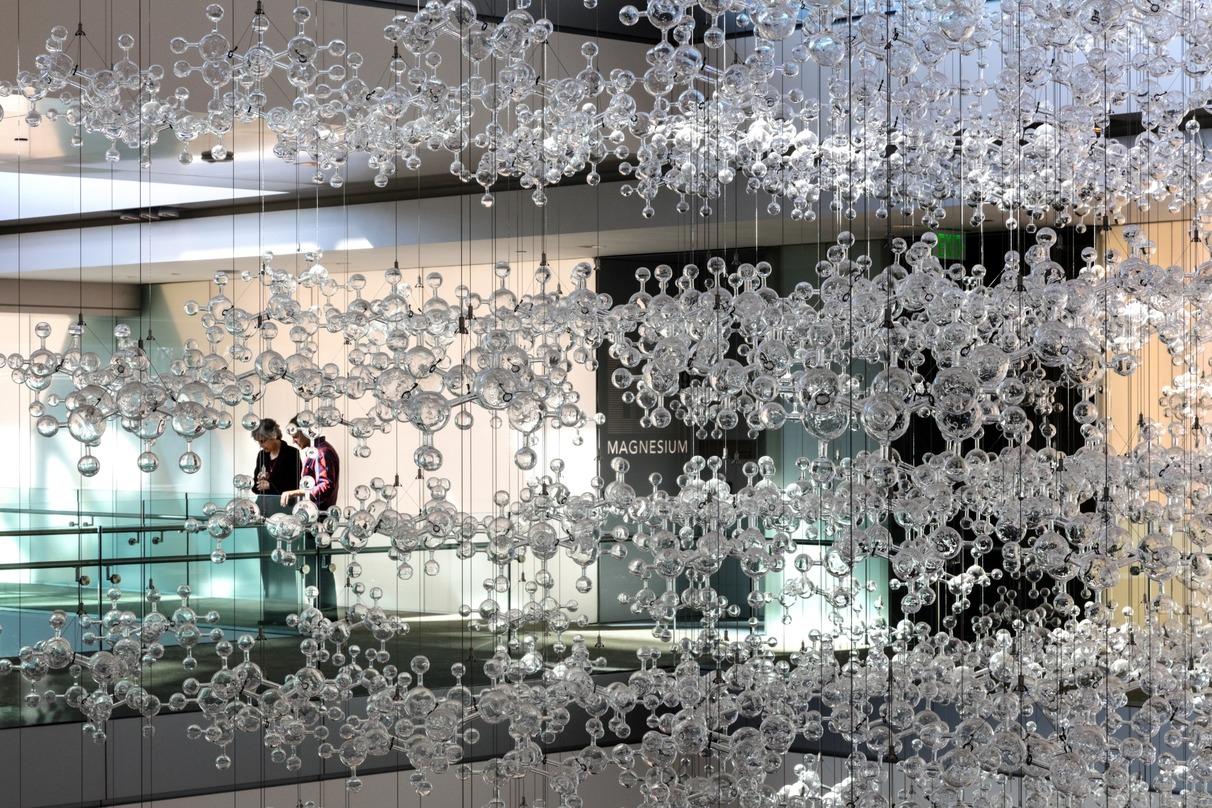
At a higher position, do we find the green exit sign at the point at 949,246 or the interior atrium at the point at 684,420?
the green exit sign at the point at 949,246

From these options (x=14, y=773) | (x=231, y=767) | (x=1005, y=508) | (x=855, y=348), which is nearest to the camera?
(x=1005, y=508)

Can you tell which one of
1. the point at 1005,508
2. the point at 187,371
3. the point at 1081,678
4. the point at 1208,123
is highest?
the point at 1208,123

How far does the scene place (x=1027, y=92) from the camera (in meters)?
5.14

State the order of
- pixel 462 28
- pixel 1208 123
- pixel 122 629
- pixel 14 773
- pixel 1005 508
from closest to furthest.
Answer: pixel 462 28
pixel 1005 508
pixel 122 629
pixel 14 773
pixel 1208 123

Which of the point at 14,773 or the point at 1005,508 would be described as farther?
the point at 14,773

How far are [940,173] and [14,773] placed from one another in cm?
448

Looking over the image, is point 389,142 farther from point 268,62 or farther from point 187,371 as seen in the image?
point 187,371

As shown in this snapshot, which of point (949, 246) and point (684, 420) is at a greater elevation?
point (949, 246)

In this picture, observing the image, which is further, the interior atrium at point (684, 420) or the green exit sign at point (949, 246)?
the green exit sign at point (949, 246)

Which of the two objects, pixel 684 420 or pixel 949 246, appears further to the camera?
pixel 949 246

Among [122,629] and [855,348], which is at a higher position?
[855,348]

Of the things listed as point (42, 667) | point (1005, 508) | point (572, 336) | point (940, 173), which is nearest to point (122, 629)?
point (42, 667)

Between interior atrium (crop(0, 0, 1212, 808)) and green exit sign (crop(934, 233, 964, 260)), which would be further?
green exit sign (crop(934, 233, 964, 260))

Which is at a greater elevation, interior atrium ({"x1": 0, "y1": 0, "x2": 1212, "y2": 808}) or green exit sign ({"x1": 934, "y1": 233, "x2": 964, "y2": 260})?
green exit sign ({"x1": 934, "y1": 233, "x2": 964, "y2": 260})
